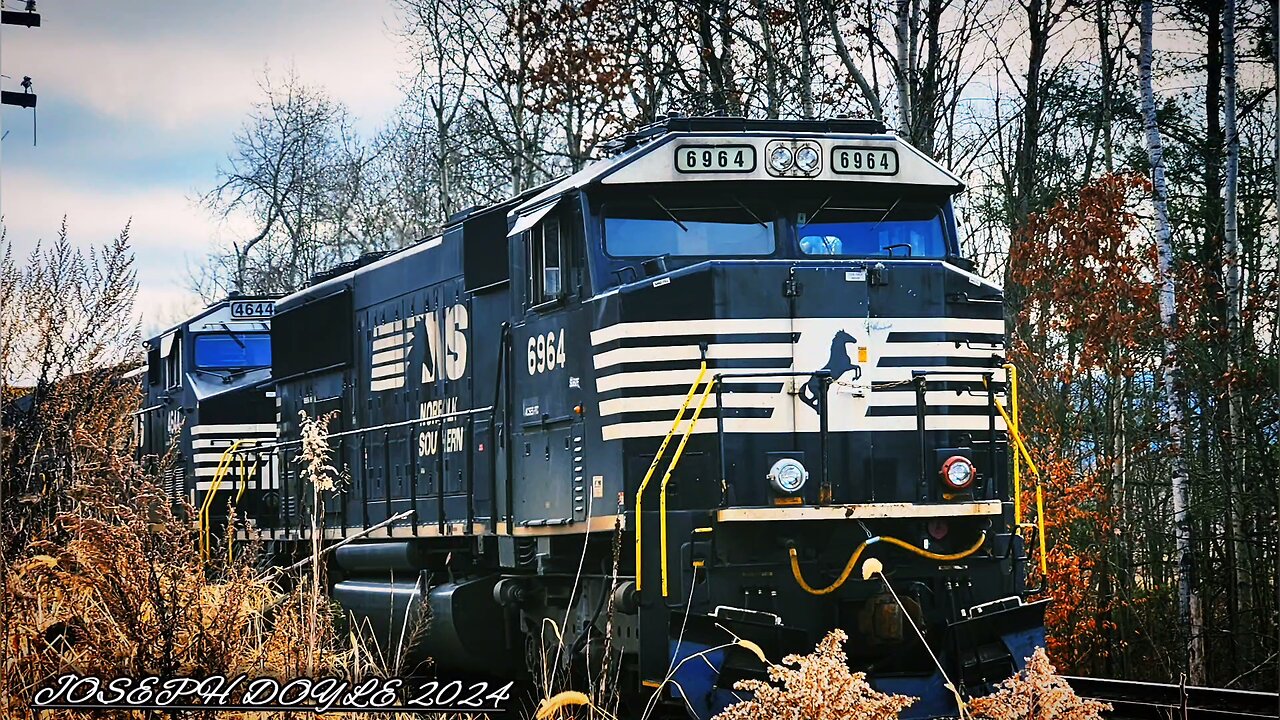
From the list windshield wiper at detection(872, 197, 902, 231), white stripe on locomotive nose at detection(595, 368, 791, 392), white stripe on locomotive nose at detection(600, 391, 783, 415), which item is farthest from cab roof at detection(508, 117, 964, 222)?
white stripe on locomotive nose at detection(600, 391, 783, 415)

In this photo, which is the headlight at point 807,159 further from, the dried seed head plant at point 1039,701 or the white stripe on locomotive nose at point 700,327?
the dried seed head plant at point 1039,701

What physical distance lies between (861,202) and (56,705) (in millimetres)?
5338

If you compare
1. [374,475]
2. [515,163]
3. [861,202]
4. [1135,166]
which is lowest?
[374,475]

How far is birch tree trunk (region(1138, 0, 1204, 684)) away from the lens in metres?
13.4

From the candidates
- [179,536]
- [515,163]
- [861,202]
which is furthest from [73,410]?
[515,163]

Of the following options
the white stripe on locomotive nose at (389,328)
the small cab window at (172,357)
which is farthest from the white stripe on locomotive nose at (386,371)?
the small cab window at (172,357)

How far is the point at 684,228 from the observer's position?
29.6 ft

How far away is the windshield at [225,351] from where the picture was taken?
1781 cm

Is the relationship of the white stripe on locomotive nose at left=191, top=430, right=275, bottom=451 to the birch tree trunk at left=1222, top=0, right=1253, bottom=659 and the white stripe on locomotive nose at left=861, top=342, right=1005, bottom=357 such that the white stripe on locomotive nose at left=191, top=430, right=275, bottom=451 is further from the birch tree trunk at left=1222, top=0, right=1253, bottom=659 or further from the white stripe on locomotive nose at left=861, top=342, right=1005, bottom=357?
the birch tree trunk at left=1222, top=0, right=1253, bottom=659

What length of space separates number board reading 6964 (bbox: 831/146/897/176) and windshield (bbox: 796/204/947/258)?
24 cm

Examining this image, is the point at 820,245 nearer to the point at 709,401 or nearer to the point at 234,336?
the point at 709,401

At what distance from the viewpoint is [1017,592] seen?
8781mm

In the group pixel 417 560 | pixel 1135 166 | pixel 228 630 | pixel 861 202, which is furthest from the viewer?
pixel 1135 166

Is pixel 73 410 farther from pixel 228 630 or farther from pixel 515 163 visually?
pixel 515 163
